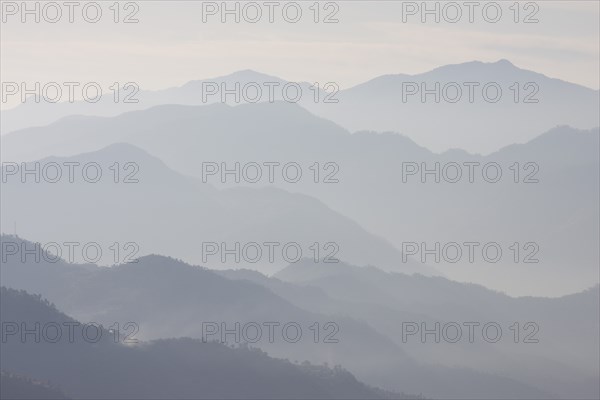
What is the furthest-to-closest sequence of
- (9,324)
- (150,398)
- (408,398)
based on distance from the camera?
(408,398), (9,324), (150,398)

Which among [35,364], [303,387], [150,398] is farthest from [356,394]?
[35,364]

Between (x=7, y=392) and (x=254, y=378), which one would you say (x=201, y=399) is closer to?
(x=254, y=378)

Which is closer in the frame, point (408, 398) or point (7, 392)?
point (7, 392)

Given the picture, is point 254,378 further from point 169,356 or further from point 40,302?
point 40,302

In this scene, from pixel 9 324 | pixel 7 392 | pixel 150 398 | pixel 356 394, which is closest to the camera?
pixel 7 392

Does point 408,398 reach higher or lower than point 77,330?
lower

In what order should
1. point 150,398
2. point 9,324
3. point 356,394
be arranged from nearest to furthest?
1. point 150,398
2. point 9,324
3. point 356,394

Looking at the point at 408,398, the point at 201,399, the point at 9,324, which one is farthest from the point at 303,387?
the point at 9,324
